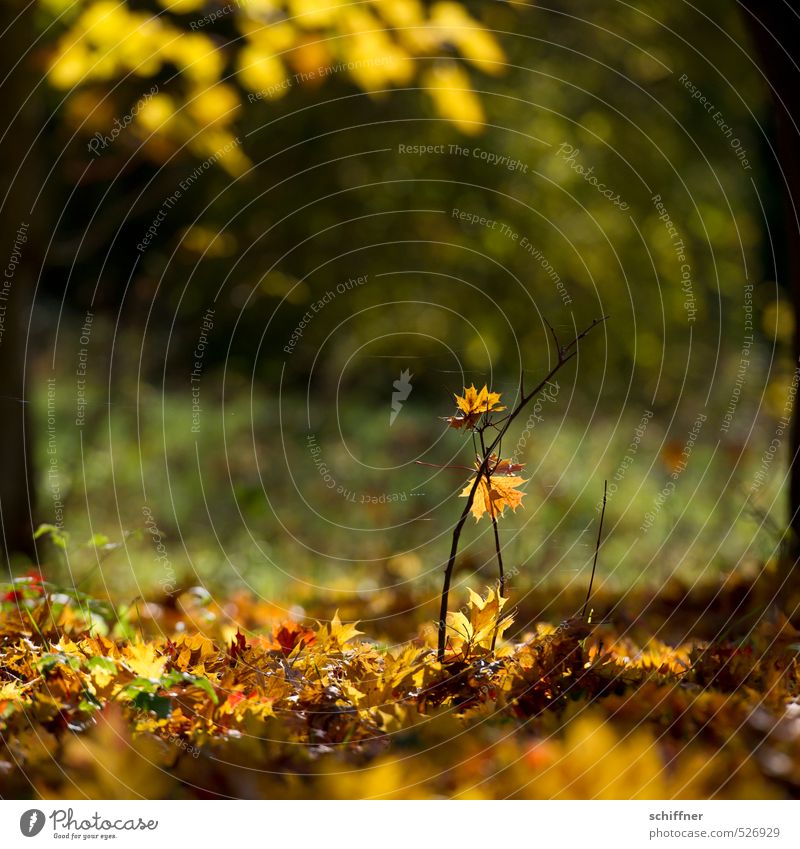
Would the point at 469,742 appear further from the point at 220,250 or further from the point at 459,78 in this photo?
the point at 220,250

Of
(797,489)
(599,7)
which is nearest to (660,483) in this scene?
(599,7)

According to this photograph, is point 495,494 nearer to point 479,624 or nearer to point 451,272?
point 479,624

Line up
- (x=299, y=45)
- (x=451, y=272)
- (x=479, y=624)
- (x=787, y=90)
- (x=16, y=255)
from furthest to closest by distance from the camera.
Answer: (x=451, y=272)
(x=16, y=255)
(x=299, y=45)
(x=787, y=90)
(x=479, y=624)

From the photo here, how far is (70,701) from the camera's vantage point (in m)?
1.29

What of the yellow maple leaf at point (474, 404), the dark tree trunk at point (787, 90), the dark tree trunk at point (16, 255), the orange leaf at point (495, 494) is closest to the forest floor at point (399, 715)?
the orange leaf at point (495, 494)

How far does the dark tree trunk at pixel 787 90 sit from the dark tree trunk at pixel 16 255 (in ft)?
6.20

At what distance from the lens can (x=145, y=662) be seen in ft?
4.42

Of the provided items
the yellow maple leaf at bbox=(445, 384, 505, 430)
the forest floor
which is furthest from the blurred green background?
the yellow maple leaf at bbox=(445, 384, 505, 430)

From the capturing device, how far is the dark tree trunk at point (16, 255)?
2.36 meters

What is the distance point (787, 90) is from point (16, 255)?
2.14 m

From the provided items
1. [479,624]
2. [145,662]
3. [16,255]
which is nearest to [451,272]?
[16,255]

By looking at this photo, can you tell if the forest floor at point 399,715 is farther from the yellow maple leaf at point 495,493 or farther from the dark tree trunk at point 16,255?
the dark tree trunk at point 16,255

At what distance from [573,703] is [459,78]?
1.62 m

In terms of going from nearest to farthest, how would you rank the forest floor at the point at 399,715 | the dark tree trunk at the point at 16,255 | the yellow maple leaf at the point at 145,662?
the forest floor at the point at 399,715 < the yellow maple leaf at the point at 145,662 < the dark tree trunk at the point at 16,255
